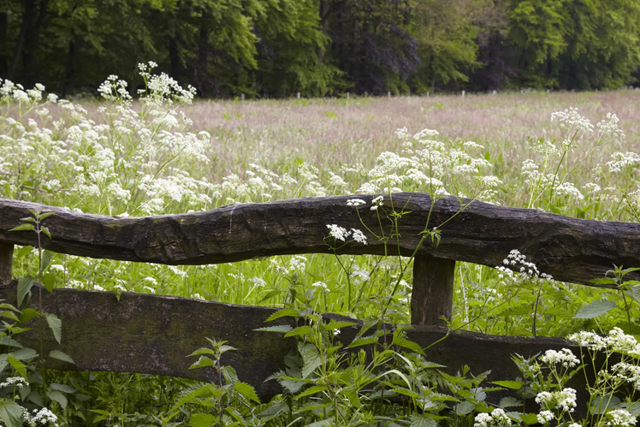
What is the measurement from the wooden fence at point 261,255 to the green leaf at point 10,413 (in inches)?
18.7

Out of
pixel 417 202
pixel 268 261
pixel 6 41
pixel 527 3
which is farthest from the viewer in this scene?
pixel 527 3

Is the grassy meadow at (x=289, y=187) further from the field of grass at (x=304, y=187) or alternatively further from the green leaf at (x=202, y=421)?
A: the green leaf at (x=202, y=421)

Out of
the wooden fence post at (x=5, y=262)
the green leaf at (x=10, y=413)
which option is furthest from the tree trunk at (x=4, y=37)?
the green leaf at (x=10, y=413)

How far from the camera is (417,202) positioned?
252 centimetres

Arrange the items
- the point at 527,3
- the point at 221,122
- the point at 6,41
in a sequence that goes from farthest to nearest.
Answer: the point at 527,3 → the point at 6,41 → the point at 221,122

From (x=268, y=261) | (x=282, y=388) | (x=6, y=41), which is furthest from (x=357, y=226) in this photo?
(x=6, y=41)

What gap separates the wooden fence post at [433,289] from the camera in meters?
2.63

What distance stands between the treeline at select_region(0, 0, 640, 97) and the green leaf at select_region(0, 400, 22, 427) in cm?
3075

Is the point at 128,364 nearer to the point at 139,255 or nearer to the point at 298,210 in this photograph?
the point at 139,255

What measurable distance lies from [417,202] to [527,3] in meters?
64.7

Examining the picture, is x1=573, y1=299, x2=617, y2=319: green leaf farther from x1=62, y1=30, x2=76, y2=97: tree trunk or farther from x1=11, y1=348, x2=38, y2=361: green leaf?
x1=62, y1=30, x2=76, y2=97: tree trunk

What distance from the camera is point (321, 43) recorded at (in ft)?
149

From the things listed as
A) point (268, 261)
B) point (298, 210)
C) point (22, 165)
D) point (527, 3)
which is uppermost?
point (527, 3)

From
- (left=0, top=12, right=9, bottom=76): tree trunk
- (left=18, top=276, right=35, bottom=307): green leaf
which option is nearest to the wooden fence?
(left=18, top=276, right=35, bottom=307): green leaf
